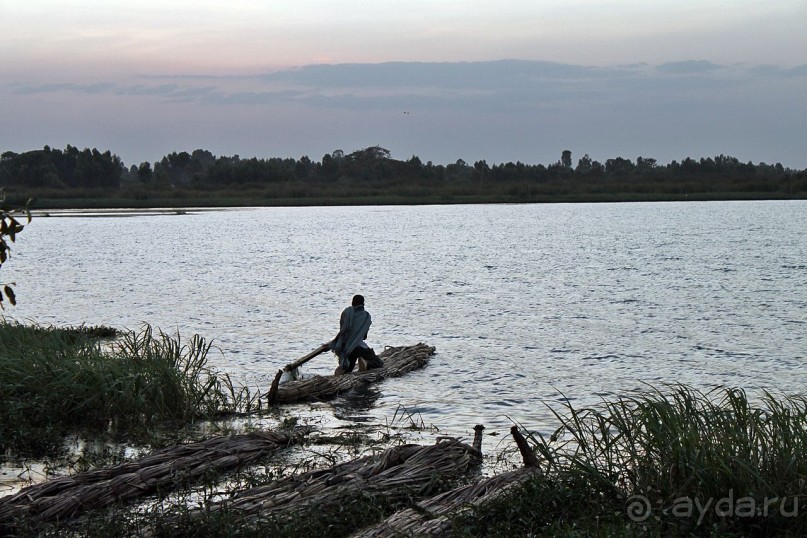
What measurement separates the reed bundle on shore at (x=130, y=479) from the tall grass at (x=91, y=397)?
7.98 ft

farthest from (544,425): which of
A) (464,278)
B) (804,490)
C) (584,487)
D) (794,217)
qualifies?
(794,217)

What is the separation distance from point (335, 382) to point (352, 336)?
38.1 inches

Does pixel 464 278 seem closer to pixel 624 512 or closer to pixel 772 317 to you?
pixel 772 317

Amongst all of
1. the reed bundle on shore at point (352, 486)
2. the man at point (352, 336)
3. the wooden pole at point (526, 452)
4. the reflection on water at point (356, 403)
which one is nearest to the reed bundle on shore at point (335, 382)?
the reflection on water at point (356, 403)

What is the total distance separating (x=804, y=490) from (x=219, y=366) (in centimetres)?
1411

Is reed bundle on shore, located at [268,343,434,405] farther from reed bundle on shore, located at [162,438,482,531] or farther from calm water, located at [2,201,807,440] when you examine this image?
reed bundle on shore, located at [162,438,482,531]

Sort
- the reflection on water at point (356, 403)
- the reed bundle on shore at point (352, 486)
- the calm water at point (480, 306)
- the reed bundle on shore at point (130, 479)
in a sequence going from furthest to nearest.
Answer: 1. the calm water at point (480, 306)
2. the reflection on water at point (356, 403)
3. the reed bundle on shore at point (130, 479)
4. the reed bundle on shore at point (352, 486)

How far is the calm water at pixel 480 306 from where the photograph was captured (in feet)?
57.1

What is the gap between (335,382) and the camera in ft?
50.2

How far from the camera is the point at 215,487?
881 centimetres

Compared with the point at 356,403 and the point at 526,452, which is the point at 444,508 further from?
the point at 356,403

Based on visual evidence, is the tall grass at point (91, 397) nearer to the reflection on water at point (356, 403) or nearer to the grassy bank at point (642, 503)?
the reflection on water at point (356, 403)

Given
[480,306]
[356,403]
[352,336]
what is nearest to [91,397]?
[356,403]

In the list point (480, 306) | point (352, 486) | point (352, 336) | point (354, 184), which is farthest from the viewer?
point (354, 184)
